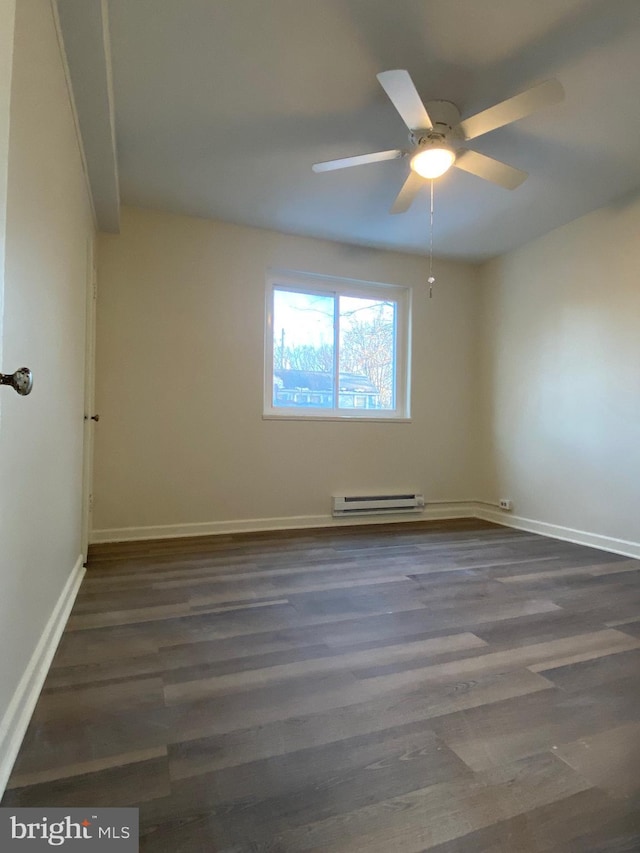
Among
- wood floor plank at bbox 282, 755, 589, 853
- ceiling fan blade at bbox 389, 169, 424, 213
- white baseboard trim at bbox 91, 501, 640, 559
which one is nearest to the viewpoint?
wood floor plank at bbox 282, 755, 589, 853

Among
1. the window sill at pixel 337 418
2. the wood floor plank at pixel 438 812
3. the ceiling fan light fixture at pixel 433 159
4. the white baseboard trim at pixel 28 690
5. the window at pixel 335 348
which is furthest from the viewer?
the window at pixel 335 348

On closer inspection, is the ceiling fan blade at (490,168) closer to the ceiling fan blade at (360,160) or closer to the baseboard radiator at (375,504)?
the ceiling fan blade at (360,160)

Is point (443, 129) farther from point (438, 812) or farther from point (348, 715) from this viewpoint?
point (438, 812)

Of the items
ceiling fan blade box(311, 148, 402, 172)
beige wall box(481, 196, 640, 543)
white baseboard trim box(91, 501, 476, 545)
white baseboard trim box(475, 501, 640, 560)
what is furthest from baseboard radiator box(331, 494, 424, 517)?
ceiling fan blade box(311, 148, 402, 172)

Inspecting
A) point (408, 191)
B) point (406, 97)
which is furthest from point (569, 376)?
point (406, 97)

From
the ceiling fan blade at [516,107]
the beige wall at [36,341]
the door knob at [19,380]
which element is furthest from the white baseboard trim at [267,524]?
the ceiling fan blade at [516,107]

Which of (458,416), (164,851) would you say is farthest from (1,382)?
(458,416)

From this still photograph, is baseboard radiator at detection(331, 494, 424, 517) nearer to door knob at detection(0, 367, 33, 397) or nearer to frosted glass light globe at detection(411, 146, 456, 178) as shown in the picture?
frosted glass light globe at detection(411, 146, 456, 178)

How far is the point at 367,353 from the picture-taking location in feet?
14.3

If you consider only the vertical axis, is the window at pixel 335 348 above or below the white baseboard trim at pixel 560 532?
above

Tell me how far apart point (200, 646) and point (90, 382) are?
1.90m

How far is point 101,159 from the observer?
2492 mm

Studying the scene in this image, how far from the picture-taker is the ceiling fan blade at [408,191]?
2514 mm

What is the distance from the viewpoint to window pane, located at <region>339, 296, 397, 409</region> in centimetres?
427
